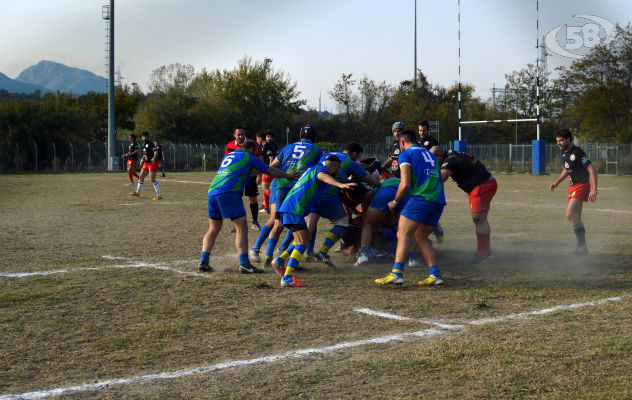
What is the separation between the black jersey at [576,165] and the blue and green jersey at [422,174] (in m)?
4.01

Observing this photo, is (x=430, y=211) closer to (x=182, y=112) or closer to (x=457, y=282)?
(x=457, y=282)

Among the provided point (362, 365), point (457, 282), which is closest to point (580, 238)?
point (457, 282)

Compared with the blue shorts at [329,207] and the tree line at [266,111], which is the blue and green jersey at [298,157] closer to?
the blue shorts at [329,207]

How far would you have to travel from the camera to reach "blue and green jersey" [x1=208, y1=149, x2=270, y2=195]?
9680 millimetres

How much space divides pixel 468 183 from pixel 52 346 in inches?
261

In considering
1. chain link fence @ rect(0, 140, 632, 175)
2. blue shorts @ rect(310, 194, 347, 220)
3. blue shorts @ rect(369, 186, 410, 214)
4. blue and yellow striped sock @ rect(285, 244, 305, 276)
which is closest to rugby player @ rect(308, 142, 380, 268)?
blue shorts @ rect(310, 194, 347, 220)

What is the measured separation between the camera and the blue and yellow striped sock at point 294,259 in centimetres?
888

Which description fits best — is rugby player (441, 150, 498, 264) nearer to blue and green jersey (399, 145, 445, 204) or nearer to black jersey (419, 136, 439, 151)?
black jersey (419, 136, 439, 151)

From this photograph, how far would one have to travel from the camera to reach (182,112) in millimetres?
65625

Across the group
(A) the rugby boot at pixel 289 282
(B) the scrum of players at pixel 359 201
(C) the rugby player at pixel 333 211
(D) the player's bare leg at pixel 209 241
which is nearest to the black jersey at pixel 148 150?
(B) the scrum of players at pixel 359 201

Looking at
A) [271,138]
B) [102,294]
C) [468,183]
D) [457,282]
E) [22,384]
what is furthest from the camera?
[271,138]

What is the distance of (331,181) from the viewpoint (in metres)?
9.01

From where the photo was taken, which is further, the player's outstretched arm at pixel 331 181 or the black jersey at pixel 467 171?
the black jersey at pixel 467 171

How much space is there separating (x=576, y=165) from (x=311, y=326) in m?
6.63
